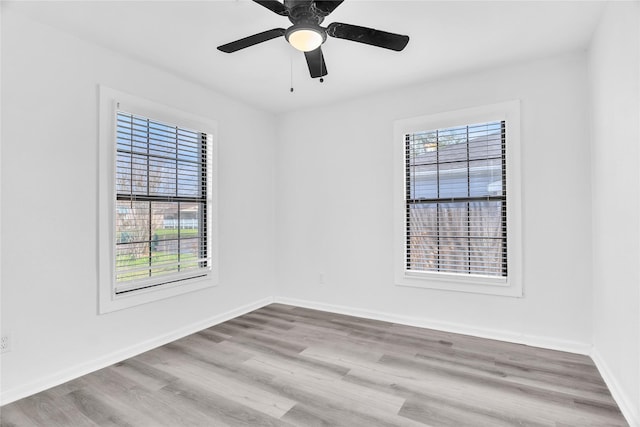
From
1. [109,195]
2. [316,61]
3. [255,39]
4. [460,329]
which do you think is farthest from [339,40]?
[460,329]

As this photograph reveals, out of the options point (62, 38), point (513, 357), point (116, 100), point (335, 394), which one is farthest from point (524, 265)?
point (62, 38)

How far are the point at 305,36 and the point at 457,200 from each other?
88.5 inches

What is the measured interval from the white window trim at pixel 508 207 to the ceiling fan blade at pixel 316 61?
1.47 metres

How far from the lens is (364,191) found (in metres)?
3.88

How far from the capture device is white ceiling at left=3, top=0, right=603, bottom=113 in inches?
87.7

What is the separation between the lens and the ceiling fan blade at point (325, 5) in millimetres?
1713

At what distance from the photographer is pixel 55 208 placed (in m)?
2.40

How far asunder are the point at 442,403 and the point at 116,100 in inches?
130

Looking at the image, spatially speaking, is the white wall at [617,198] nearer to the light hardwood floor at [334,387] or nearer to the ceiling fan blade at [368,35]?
the light hardwood floor at [334,387]

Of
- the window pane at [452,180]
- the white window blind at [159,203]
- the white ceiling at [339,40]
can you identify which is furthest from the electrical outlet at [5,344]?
the window pane at [452,180]

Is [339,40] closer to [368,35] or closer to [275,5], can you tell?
[368,35]

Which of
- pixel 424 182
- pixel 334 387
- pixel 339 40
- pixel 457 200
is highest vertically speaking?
pixel 339 40

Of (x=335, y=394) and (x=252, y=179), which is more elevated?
(x=252, y=179)

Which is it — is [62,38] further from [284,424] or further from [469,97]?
[469,97]
